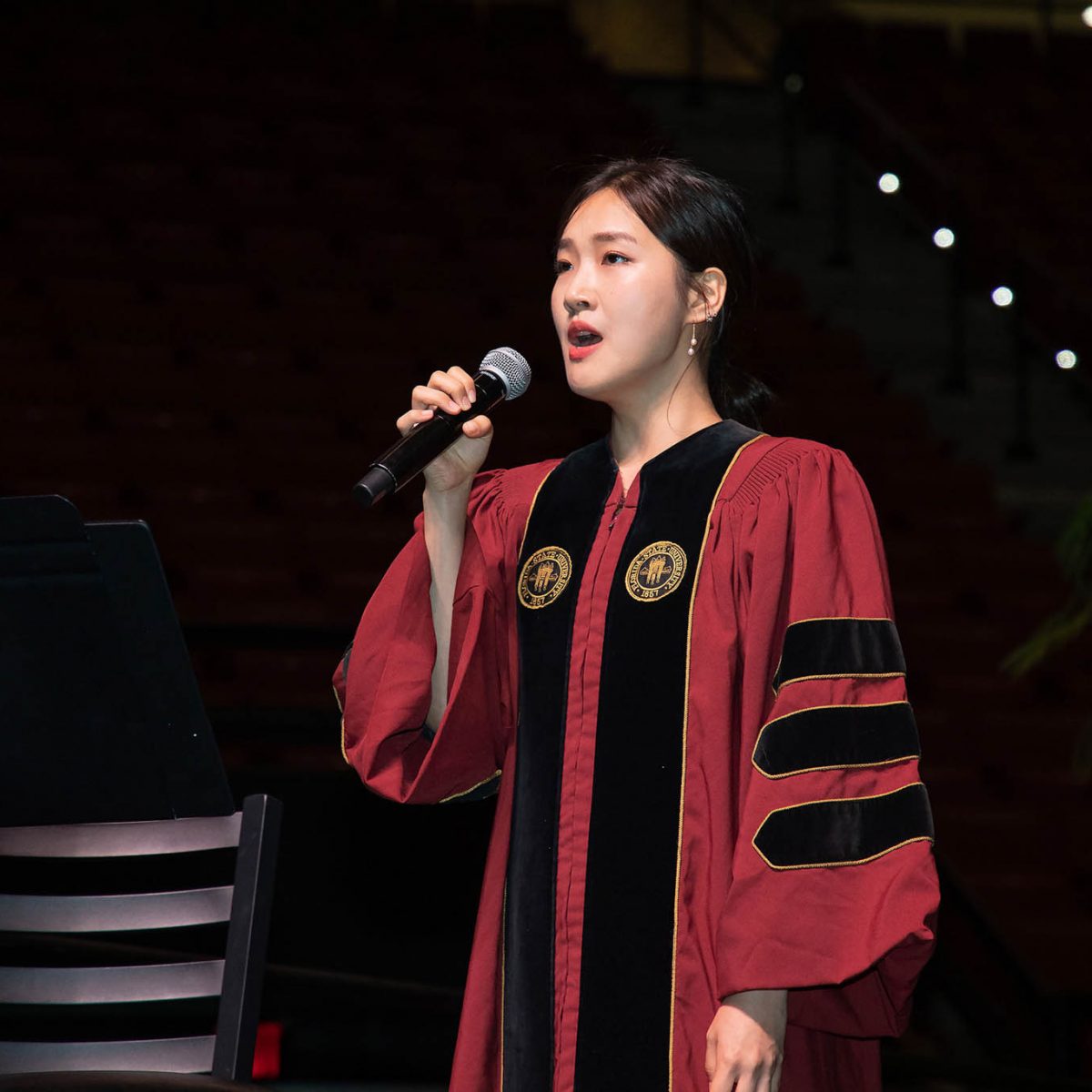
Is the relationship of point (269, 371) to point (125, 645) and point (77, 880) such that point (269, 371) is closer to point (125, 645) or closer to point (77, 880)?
point (77, 880)

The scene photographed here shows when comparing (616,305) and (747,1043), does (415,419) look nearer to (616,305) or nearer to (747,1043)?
(616,305)

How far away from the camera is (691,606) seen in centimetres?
163

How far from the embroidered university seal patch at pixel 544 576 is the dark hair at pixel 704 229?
0.27 m

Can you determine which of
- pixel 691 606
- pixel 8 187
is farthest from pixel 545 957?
pixel 8 187

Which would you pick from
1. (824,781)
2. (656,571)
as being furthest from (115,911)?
(824,781)

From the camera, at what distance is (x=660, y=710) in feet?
5.27

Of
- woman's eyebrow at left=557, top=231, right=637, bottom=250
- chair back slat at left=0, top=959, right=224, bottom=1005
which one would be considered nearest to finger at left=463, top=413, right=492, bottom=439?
woman's eyebrow at left=557, top=231, right=637, bottom=250

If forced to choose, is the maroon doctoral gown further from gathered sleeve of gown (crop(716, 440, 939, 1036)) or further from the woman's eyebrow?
the woman's eyebrow

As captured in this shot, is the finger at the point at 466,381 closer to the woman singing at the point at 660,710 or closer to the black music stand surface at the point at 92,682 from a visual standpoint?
the woman singing at the point at 660,710

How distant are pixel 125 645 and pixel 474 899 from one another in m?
1.76

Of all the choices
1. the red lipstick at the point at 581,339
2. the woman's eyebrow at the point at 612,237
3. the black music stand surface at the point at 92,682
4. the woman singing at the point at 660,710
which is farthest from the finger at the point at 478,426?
the black music stand surface at the point at 92,682

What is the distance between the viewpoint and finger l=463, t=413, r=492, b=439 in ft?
5.54

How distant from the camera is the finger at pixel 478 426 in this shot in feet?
5.54

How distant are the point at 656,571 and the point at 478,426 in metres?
0.24
